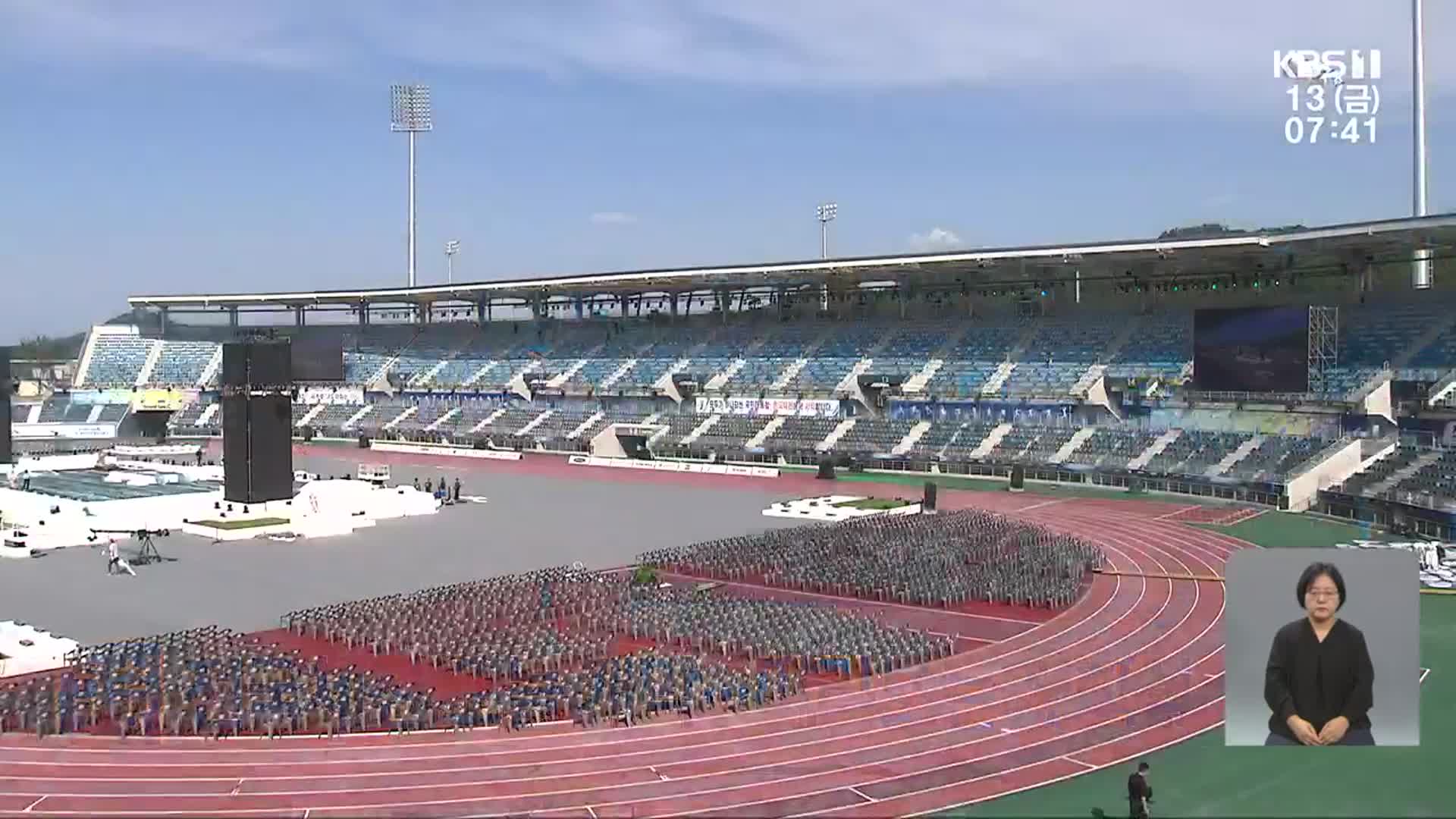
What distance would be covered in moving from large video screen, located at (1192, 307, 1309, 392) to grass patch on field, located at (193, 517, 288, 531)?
108 feet

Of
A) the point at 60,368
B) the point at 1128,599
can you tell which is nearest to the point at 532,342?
the point at 60,368

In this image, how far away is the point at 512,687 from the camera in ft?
63.9

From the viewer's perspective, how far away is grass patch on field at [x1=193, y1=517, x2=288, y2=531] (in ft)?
118

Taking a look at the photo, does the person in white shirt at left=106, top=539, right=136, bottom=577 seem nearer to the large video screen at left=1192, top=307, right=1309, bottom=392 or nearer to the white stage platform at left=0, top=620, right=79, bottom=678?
the white stage platform at left=0, top=620, right=79, bottom=678

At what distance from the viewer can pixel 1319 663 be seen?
10.7 metres

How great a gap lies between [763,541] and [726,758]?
16158 mm

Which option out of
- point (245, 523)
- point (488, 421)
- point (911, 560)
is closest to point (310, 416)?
point (488, 421)

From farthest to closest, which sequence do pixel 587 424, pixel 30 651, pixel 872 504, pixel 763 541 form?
pixel 587 424, pixel 872 504, pixel 763 541, pixel 30 651

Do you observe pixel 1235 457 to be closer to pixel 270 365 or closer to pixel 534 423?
pixel 270 365

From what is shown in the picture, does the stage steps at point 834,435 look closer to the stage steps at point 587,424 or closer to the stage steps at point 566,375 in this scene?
the stage steps at point 587,424

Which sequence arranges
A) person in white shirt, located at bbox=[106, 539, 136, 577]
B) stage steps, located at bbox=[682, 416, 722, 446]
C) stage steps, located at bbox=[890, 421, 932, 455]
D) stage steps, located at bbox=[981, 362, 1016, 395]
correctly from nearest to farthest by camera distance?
person in white shirt, located at bbox=[106, 539, 136, 577] → stage steps, located at bbox=[890, 421, 932, 455] → stage steps, located at bbox=[981, 362, 1016, 395] → stage steps, located at bbox=[682, 416, 722, 446]

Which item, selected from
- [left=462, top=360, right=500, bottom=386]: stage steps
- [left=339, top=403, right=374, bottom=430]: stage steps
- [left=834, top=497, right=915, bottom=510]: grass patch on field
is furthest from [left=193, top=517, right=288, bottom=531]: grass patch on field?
[left=339, top=403, right=374, bottom=430]: stage steps

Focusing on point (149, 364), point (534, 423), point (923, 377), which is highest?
point (149, 364)

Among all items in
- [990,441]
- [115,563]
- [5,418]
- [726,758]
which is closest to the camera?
[726,758]
